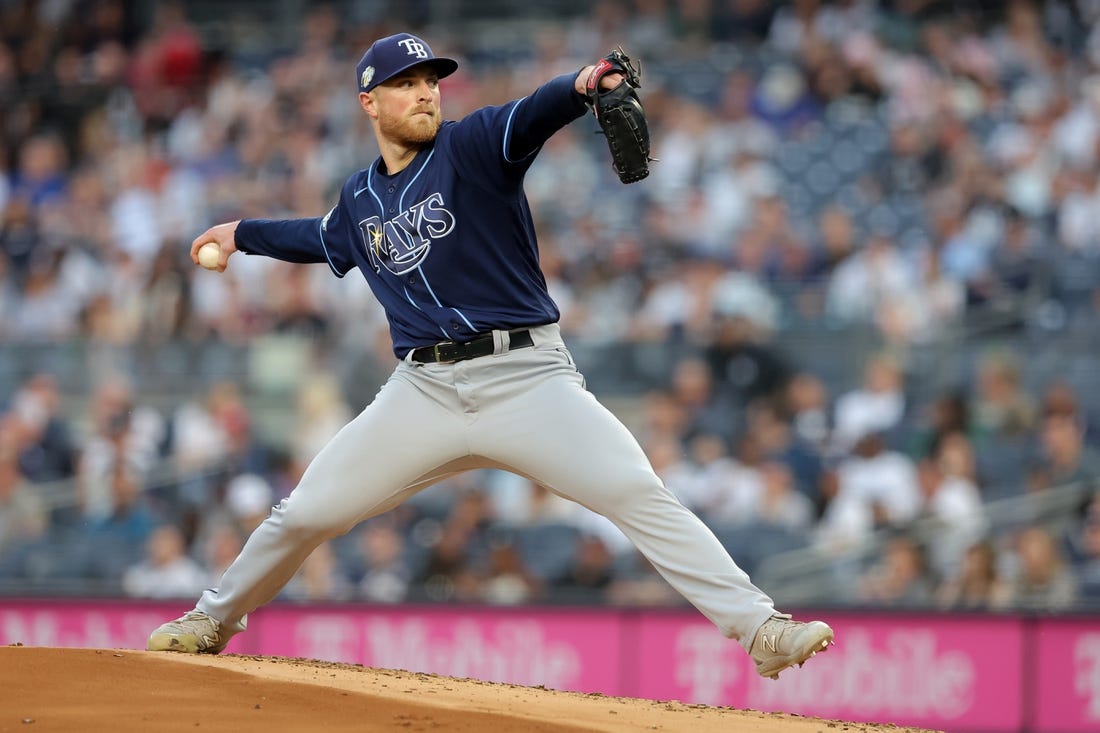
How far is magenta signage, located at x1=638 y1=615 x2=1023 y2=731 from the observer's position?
9023 mm

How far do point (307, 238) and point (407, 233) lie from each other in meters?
0.63

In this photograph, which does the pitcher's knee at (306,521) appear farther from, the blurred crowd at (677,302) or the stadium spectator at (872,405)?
the stadium spectator at (872,405)

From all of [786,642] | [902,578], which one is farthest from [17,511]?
[786,642]

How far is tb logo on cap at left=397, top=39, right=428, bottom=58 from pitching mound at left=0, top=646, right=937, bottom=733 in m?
2.10

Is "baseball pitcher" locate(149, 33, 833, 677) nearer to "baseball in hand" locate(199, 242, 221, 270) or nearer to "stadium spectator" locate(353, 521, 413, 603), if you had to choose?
"baseball in hand" locate(199, 242, 221, 270)

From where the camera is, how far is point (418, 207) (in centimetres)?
543

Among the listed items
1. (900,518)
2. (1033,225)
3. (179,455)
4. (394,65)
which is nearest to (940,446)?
(900,518)

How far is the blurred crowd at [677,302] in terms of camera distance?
1054 cm

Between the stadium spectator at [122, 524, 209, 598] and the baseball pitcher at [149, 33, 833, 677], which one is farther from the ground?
the baseball pitcher at [149, 33, 833, 677]

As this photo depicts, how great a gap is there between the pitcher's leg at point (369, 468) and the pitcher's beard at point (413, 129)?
82 cm

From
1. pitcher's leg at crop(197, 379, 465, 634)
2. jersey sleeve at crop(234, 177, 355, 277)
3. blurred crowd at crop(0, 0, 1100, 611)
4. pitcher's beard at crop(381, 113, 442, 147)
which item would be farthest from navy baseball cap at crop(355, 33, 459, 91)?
blurred crowd at crop(0, 0, 1100, 611)

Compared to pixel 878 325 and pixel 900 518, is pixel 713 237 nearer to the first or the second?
pixel 878 325

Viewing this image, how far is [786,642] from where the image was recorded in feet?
16.9

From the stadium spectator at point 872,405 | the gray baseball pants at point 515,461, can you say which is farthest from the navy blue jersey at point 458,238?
the stadium spectator at point 872,405
